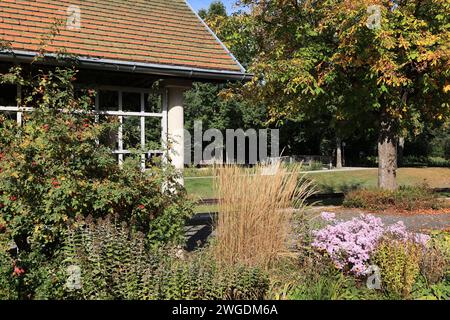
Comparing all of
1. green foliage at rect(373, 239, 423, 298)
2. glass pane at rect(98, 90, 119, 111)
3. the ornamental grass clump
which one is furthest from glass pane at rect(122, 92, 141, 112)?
green foliage at rect(373, 239, 423, 298)

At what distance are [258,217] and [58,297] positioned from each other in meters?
2.06

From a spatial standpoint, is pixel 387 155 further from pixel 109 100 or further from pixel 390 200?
pixel 109 100

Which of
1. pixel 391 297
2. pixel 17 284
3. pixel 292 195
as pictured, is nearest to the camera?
pixel 17 284

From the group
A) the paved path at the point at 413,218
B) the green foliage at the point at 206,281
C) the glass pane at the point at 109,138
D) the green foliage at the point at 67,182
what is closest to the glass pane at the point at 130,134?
the glass pane at the point at 109,138

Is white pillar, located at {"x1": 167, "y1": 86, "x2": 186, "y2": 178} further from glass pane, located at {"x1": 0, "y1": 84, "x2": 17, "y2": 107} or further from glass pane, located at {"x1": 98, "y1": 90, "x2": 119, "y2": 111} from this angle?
glass pane, located at {"x1": 0, "y1": 84, "x2": 17, "y2": 107}

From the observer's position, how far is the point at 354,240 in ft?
15.0

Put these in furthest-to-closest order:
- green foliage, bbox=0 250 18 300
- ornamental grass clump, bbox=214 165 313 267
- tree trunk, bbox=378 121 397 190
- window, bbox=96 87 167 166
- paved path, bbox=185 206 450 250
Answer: tree trunk, bbox=378 121 397 190 → paved path, bbox=185 206 450 250 → window, bbox=96 87 167 166 → ornamental grass clump, bbox=214 165 313 267 → green foliage, bbox=0 250 18 300

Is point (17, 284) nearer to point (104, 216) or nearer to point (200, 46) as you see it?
point (104, 216)

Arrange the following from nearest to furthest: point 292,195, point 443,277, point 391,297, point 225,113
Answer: point 391,297
point 443,277
point 292,195
point 225,113

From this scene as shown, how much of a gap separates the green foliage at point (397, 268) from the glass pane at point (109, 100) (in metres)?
3.96

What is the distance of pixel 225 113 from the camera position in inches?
1374

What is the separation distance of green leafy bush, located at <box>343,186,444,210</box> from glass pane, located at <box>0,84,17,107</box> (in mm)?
8820

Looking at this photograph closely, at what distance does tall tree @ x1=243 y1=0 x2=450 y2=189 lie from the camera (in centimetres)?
944

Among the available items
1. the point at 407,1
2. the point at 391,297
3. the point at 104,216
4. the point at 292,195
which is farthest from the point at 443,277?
the point at 407,1
